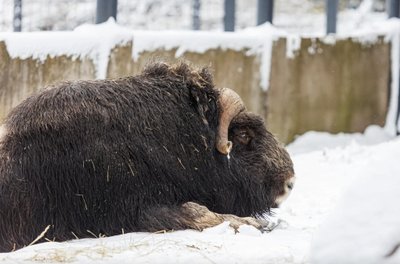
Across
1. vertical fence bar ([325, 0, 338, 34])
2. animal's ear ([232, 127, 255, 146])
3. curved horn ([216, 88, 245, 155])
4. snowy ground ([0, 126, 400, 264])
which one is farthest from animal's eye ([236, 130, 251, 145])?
vertical fence bar ([325, 0, 338, 34])

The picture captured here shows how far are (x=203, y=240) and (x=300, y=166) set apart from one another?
399 cm

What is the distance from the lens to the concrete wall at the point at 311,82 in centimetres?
886

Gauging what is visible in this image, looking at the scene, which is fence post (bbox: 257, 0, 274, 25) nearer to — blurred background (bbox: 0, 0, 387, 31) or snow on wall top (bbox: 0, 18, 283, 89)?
blurred background (bbox: 0, 0, 387, 31)

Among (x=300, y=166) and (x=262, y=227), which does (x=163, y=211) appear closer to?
(x=262, y=227)

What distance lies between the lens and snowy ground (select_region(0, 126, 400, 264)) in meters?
3.38

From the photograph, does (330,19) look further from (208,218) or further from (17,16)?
(208,218)

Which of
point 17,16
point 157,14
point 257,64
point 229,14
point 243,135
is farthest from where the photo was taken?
point 157,14

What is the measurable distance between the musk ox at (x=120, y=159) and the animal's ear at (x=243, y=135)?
19 cm

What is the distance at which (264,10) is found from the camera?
9.55m

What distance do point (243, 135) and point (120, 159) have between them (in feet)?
2.95

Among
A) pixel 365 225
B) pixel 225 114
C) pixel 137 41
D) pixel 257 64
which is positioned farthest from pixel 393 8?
pixel 365 225

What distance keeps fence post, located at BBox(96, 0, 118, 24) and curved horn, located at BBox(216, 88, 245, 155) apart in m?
2.50

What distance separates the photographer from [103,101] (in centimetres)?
516

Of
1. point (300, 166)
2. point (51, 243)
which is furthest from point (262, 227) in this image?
point (300, 166)
